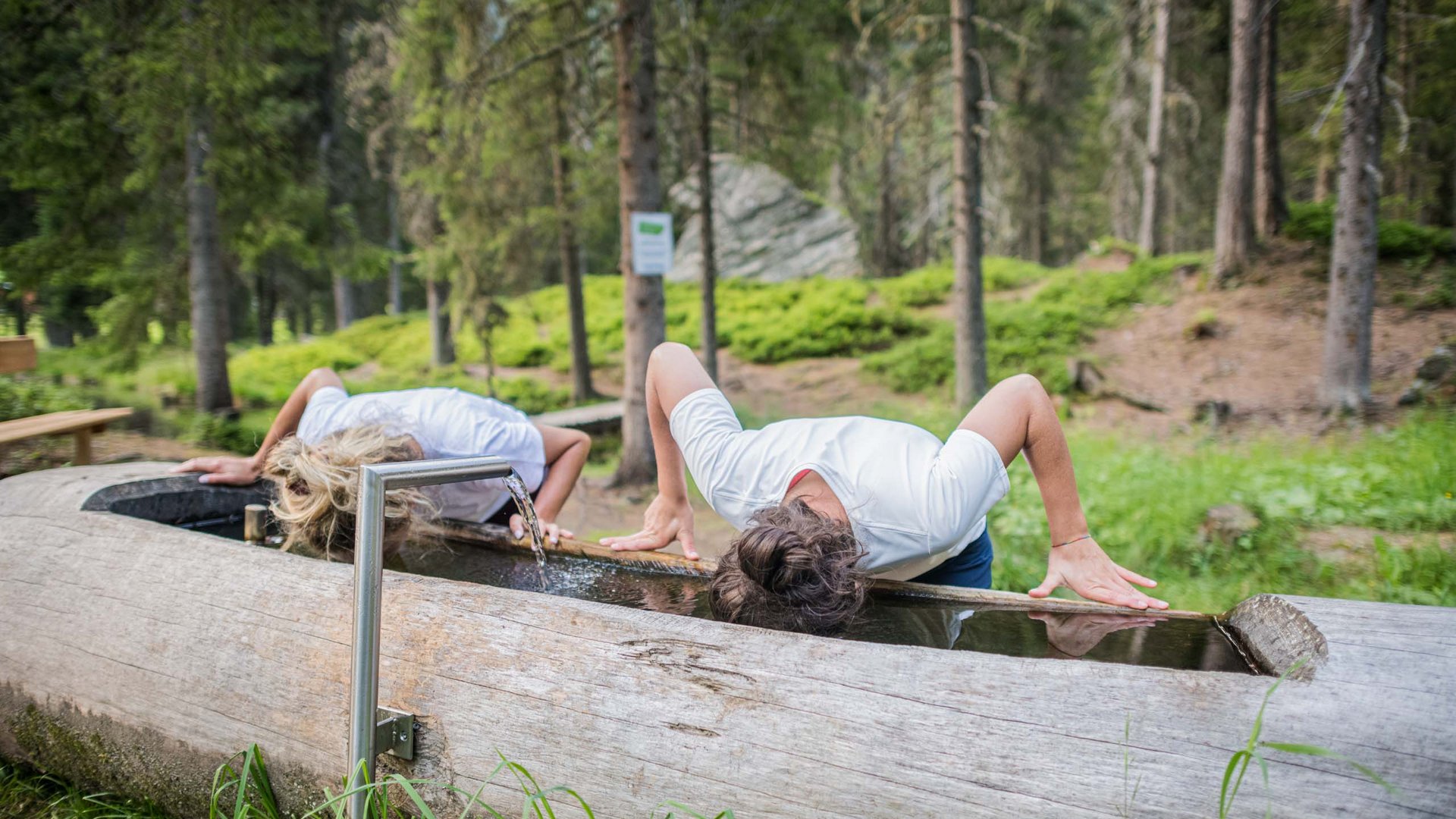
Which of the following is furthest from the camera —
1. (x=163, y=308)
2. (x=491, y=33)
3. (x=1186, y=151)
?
(x=1186, y=151)

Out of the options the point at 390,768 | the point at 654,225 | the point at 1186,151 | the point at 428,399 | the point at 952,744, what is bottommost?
the point at 390,768

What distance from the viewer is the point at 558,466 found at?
11.5 ft

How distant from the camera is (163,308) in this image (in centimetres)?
955

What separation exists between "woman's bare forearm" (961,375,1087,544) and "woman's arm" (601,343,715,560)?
2.81ft

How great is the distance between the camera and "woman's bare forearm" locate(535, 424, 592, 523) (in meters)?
3.41

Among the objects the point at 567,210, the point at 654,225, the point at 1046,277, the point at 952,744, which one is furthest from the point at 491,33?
the point at 1046,277

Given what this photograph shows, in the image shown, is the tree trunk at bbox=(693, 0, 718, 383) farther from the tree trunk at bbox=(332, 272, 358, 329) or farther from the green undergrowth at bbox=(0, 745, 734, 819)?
the tree trunk at bbox=(332, 272, 358, 329)

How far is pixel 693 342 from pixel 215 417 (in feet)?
20.7

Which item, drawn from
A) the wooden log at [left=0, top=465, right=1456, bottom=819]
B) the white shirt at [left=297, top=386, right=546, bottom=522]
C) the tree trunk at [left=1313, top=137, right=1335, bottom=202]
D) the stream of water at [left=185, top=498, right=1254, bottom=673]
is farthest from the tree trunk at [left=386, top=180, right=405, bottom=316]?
the tree trunk at [left=1313, top=137, right=1335, bottom=202]

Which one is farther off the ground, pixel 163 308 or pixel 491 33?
pixel 491 33

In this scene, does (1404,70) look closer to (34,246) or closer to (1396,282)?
(1396,282)

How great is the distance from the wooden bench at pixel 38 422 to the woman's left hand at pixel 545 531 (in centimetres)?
236

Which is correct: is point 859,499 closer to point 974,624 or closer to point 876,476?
point 876,476

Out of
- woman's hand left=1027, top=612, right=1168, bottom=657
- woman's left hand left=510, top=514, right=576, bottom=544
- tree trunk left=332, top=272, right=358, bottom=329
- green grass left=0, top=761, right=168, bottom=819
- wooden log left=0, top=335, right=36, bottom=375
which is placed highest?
tree trunk left=332, top=272, right=358, bottom=329
